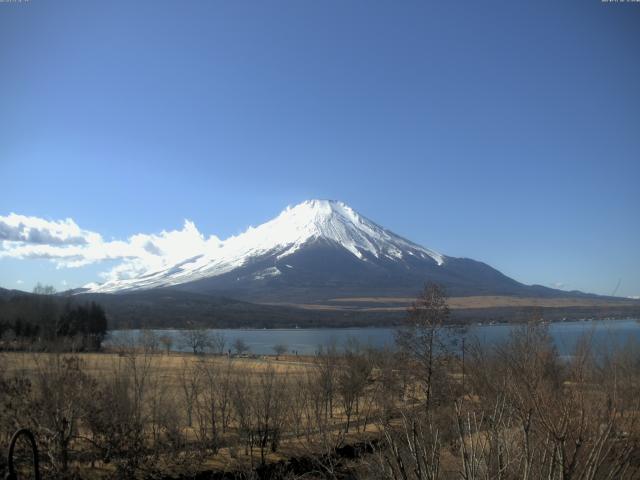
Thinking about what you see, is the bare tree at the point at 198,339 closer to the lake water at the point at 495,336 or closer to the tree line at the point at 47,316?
the lake water at the point at 495,336

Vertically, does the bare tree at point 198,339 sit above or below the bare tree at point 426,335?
below

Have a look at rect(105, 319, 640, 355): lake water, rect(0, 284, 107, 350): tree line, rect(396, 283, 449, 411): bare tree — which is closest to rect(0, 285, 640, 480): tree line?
rect(396, 283, 449, 411): bare tree

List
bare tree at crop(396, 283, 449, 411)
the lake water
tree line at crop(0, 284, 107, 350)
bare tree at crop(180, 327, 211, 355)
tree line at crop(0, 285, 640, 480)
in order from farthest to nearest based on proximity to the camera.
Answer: bare tree at crop(180, 327, 211, 355) → tree line at crop(0, 284, 107, 350) → bare tree at crop(396, 283, 449, 411) → the lake water → tree line at crop(0, 285, 640, 480)

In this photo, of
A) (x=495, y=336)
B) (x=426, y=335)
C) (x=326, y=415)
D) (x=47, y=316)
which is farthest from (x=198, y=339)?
(x=326, y=415)

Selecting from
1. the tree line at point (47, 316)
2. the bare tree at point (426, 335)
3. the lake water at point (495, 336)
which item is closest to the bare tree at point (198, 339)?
the lake water at point (495, 336)

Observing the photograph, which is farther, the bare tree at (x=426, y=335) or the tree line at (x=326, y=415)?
the bare tree at (x=426, y=335)

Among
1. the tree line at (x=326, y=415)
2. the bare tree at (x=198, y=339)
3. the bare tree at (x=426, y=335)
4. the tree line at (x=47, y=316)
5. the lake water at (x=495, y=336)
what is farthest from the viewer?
the bare tree at (x=198, y=339)

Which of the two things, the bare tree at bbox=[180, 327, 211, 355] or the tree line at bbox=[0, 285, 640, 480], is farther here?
the bare tree at bbox=[180, 327, 211, 355]

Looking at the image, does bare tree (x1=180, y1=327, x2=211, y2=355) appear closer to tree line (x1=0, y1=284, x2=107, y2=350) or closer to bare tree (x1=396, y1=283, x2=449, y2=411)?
tree line (x1=0, y1=284, x2=107, y2=350)

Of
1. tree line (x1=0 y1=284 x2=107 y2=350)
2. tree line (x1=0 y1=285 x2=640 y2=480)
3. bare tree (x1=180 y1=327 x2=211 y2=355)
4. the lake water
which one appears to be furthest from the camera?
bare tree (x1=180 y1=327 x2=211 y2=355)

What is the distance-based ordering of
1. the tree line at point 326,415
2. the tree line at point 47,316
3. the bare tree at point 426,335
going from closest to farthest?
the tree line at point 326,415 → the bare tree at point 426,335 → the tree line at point 47,316

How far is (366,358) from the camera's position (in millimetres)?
30344

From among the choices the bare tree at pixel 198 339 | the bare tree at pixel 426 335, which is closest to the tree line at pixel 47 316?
the bare tree at pixel 198 339

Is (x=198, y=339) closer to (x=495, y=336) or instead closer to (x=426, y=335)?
(x=495, y=336)
